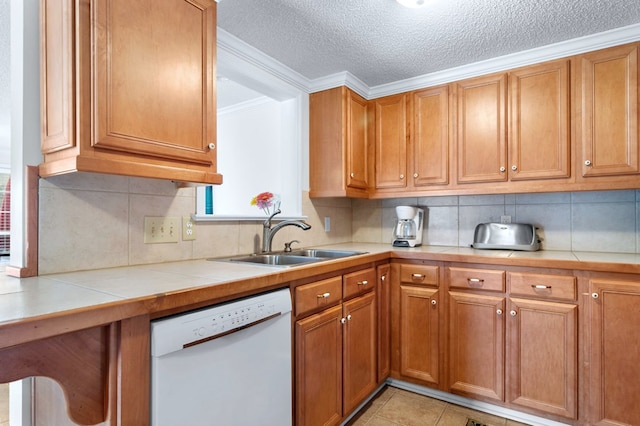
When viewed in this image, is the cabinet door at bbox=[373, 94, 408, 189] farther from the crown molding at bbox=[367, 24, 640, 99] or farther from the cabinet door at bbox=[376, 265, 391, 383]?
the cabinet door at bbox=[376, 265, 391, 383]

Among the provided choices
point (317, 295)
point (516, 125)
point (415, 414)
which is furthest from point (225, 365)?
point (516, 125)

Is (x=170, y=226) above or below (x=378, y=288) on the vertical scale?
above

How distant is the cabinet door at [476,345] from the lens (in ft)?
6.49

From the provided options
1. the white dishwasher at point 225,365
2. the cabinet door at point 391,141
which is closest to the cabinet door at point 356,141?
the cabinet door at point 391,141

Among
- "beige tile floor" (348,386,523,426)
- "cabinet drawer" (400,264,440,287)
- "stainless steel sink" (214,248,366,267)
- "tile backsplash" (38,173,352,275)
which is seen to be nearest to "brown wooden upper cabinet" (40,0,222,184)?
"tile backsplash" (38,173,352,275)

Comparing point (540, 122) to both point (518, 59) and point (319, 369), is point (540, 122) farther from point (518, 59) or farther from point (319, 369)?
point (319, 369)

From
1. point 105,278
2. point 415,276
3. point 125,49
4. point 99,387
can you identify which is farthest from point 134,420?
point 415,276

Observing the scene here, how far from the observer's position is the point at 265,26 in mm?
1850

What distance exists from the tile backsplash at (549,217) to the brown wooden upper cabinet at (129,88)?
6.12ft

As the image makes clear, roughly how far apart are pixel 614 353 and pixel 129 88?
2.42 metres

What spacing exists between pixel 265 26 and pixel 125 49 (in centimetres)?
86

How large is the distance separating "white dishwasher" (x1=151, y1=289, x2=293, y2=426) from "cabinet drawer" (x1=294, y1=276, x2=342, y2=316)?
0.34 ft

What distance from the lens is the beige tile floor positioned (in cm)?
195

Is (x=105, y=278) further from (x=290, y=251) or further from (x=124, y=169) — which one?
(x=290, y=251)
